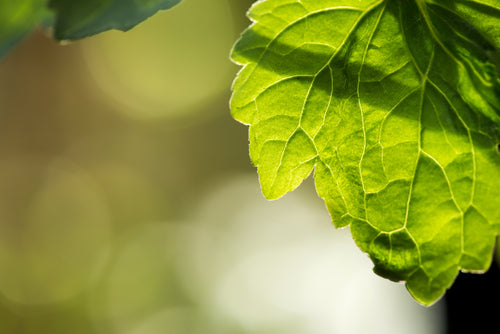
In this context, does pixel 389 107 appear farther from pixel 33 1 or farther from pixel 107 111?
pixel 107 111

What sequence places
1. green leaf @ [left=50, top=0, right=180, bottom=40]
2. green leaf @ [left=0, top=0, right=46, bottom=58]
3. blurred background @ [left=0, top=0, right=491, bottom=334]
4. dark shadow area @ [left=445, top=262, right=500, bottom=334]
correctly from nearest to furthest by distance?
green leaf @ [left=50, top=0, right=180, bottom=40] < green leaf @ [left=0, top=0, right=46, bottom=58] < dark shadow area @ [left=445, top=262, right=500, bottom=334] < blurred background @ [left=0, top=0, right=491, bottom=334]

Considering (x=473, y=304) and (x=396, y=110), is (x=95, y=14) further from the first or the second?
(x=473, y=304)

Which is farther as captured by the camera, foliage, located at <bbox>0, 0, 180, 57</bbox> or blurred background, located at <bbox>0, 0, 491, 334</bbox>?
blurred background, located at <bbox>0, 0, 491, 334</bbox>

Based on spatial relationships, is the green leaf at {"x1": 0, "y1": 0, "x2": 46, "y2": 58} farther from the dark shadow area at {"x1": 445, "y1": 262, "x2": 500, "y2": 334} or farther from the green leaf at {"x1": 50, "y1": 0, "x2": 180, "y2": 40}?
the dark shadow area at {"x1": 445, "y1": 262, "x2": 500, "y2": 334}

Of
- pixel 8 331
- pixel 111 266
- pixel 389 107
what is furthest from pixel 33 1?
pixel 111 266

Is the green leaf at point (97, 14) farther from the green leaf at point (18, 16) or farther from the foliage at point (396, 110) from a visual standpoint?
the green leaf at point (18, 16)

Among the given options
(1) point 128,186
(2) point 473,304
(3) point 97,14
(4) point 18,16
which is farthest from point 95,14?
(1) point 128,186

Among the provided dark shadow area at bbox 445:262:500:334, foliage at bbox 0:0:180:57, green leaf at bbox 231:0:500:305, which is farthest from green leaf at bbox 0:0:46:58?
dark shadow area at bbox 445:262:500:334
